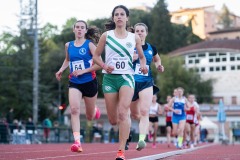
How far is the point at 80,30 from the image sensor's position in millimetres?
12156

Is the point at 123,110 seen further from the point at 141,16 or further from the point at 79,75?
the point at 141,16

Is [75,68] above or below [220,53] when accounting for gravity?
below

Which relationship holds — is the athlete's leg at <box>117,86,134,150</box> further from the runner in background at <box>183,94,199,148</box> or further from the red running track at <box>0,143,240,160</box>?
the runner in background at <box>183,94,199,148</box>

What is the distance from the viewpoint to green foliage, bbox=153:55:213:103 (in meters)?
90.1

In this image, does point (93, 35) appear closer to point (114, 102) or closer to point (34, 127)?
point (114, 102)

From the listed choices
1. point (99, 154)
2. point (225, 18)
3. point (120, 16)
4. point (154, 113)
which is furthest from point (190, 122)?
point (225, 18)

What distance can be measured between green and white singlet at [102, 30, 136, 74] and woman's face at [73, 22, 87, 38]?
245cm

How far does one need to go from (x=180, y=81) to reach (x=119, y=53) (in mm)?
81464

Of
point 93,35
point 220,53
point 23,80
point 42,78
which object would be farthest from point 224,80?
point 93,35

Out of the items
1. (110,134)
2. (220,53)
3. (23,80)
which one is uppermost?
(220,53)

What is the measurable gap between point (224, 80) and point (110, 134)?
55.0 m

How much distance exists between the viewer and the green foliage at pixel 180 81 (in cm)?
9012

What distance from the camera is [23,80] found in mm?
67625

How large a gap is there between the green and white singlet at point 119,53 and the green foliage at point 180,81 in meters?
79.7
